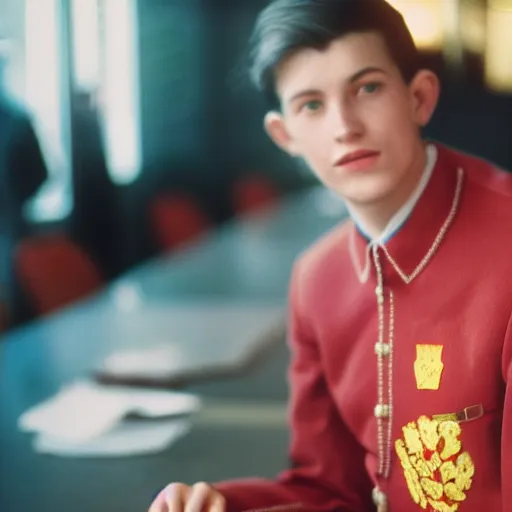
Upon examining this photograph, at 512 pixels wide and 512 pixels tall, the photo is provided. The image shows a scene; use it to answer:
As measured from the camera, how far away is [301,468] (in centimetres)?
86

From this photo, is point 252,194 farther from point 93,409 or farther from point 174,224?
point 93,409

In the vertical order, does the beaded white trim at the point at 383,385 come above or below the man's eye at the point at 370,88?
below

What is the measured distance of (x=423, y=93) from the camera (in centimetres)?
72

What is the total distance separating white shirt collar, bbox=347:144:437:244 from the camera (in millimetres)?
737

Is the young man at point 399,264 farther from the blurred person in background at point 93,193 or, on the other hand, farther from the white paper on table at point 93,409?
the blurred person in background at point 93,193

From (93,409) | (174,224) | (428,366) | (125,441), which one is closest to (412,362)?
(428,366)

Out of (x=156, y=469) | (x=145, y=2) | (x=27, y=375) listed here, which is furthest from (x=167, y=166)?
(x=156, y=469)

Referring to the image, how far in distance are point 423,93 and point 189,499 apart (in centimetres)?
39

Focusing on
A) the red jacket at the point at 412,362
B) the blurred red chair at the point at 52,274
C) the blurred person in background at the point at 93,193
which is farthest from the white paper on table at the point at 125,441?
the blurred person in background at the point at 93,193

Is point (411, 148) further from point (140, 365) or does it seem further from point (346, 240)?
point (140, 365)

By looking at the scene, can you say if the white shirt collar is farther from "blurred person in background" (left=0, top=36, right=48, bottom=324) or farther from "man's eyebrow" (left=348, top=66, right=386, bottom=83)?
"blurred person in background" (left=0, top=36, right=48, bottom=324)

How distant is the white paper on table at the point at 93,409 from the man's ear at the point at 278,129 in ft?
2.06

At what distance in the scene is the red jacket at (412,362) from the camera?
0.67m

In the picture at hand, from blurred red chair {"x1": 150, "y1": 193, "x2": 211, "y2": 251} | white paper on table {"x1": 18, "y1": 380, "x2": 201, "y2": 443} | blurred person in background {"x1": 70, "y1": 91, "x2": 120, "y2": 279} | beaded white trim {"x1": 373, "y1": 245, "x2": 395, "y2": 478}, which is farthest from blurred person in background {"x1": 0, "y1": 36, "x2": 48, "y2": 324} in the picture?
beaded white trim {"x1": 373, "y1": 245, "x2": 395, "y2": 478}
